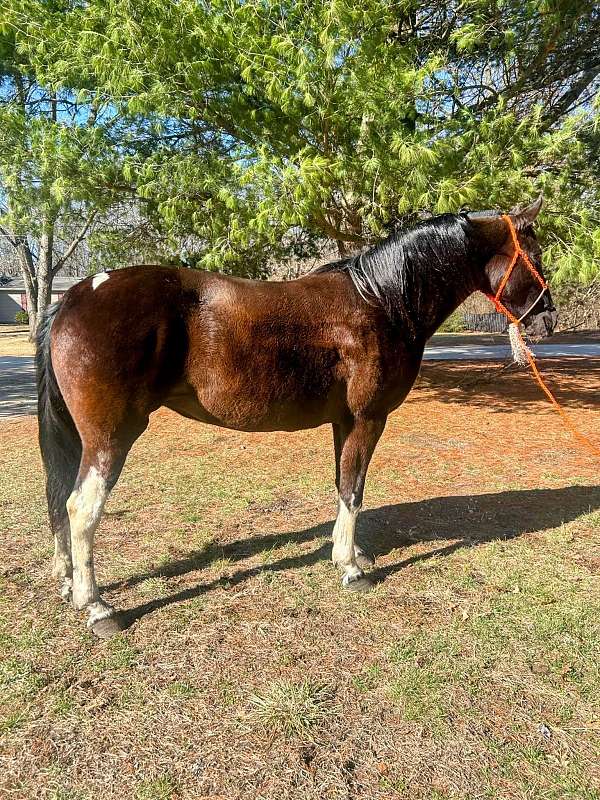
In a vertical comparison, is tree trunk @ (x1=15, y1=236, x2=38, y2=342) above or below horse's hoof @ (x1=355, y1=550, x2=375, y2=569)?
above

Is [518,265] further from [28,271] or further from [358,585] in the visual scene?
[28,271]

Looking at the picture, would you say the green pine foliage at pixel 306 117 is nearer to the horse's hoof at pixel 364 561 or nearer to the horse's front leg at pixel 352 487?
the horse's front leg at pixel 352 487

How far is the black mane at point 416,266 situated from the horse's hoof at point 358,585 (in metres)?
1.65

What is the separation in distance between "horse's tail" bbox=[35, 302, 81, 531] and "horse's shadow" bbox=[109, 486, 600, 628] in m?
0.70

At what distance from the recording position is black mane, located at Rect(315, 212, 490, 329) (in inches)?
125

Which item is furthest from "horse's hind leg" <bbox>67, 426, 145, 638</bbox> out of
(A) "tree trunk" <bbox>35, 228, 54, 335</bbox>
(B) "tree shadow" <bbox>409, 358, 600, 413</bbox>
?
(A) "tree trunk" <bbox>35, 228, 54, 335</bbox>

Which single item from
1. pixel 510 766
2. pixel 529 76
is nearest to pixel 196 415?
pixel 510 766

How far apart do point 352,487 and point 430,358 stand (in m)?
15.2

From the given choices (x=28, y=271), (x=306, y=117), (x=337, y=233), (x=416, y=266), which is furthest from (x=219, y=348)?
(x=28, y=271)

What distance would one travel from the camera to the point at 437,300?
3.25 meters

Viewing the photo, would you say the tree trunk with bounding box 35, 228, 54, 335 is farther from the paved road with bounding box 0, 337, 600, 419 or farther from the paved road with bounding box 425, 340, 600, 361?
the paved road with bounding box 425, 340, 600, 361

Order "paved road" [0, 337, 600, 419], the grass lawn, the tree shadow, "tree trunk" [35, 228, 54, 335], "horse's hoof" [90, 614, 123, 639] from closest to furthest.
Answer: the grass lawn → "horse's hoof" [90, 614, 123, 639] → the tree shadow → "paved road" [0, 337, 600, 419] → "tree trunk" [35, 228, 54, 335]

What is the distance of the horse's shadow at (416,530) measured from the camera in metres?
3.44

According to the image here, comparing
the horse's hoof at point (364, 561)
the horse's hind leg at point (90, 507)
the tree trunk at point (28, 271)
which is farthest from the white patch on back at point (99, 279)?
the tree trunk at point (28, 271)
